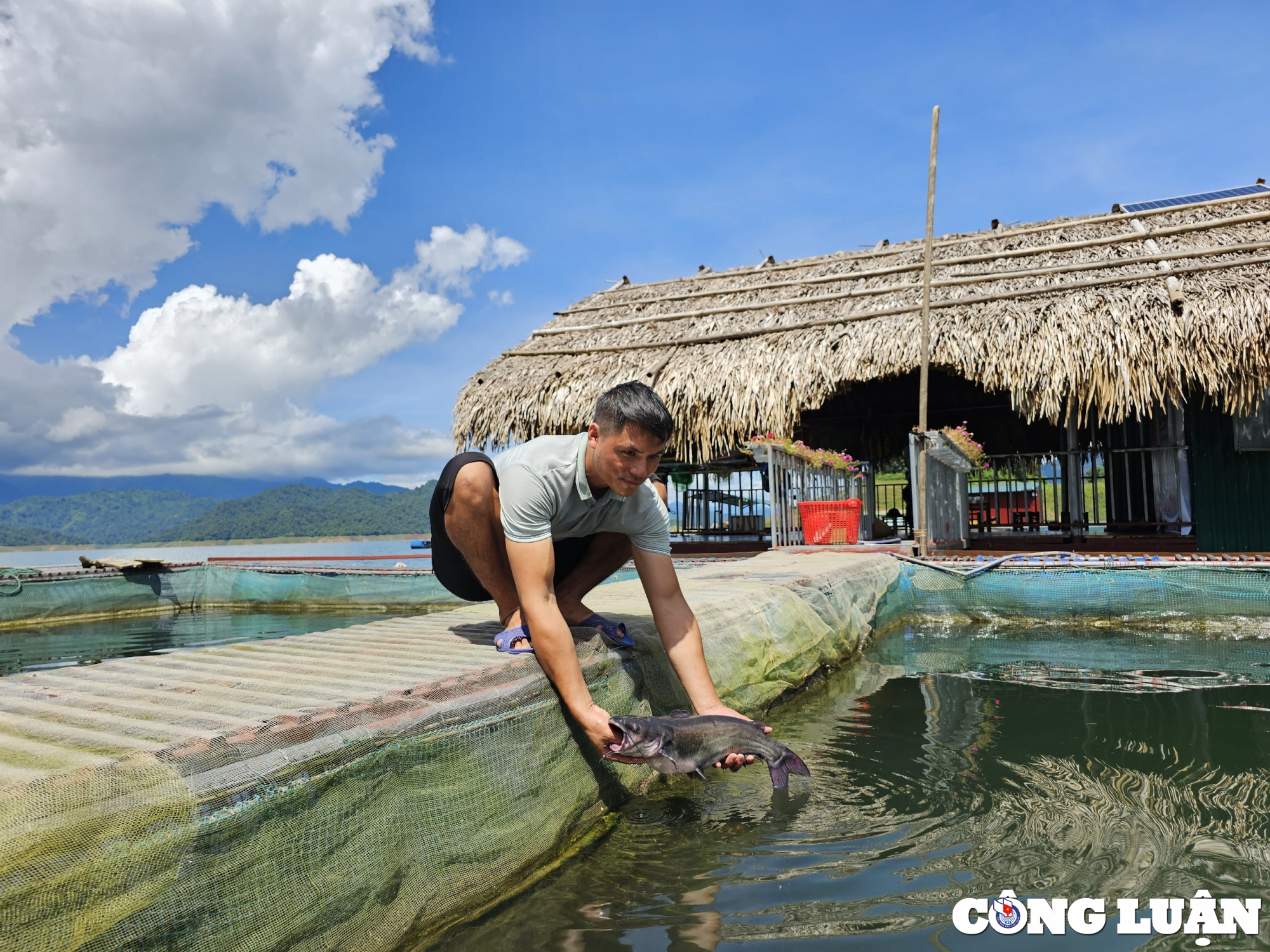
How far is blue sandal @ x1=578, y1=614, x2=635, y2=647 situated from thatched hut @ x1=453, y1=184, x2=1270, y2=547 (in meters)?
7.28

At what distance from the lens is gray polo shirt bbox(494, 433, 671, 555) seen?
7.79 feet

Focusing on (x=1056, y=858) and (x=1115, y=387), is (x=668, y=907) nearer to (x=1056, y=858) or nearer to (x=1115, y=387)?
(x=1056, y=858)

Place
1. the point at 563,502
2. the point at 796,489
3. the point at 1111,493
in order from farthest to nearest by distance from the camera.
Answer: the point at 1111,493
the point at 796,489
the point at 563,502

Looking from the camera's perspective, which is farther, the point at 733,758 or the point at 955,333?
the point at 955,333

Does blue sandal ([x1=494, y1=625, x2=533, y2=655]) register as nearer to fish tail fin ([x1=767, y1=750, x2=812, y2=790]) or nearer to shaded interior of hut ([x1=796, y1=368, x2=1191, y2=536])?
fish tail fin ([x1=767, y1=750, x2=812, y2=790])

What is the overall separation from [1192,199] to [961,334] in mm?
5163

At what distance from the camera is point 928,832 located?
7.98 ft

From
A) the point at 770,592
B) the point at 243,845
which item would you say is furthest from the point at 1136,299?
the point at 243,845

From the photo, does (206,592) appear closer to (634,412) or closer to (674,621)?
(674,621)

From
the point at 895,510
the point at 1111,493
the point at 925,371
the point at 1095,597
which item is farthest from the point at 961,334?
the point at 895,510

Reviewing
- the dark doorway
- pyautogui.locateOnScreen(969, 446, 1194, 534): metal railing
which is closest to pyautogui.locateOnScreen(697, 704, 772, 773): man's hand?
pyautogui.locateOnScreen(969, 446, 1194, 534): metal railing

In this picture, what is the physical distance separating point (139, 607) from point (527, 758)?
A: 33.4 feet

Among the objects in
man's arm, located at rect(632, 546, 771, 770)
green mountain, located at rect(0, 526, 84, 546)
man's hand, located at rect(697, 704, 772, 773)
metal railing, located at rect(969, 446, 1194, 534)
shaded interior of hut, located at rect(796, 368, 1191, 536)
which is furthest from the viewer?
green mountain, located at rect(0, 526, 84, 546)

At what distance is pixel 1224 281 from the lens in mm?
8516
